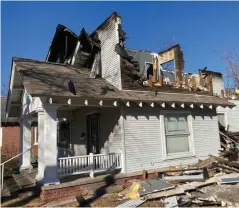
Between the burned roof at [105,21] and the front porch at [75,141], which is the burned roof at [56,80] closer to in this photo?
the front porch at [75,141]

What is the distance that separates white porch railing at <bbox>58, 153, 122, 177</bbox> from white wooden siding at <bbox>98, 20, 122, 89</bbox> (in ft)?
9.75

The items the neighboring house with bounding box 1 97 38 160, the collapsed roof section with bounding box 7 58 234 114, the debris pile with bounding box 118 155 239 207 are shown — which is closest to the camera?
the debris pile with bounding box 118 155 239 207

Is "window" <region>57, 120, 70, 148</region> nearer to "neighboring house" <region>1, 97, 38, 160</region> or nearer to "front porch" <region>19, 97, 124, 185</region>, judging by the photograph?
"front porch" <region>19, 97, 124, 185</region>

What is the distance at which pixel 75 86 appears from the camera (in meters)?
8.95

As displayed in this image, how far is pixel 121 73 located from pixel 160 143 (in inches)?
133

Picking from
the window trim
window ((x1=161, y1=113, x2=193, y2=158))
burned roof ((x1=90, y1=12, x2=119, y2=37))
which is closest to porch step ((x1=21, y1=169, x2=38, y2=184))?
the window trim

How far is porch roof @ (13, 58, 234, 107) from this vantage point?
7.93m

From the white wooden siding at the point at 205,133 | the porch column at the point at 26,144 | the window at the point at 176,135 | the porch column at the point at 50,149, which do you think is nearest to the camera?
the porch column at the point at 50,149

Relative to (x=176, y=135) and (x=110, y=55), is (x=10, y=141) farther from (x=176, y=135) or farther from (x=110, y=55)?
(x=176, y=135)

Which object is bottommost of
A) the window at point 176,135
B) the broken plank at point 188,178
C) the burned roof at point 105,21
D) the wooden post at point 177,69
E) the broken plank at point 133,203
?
the broken plank at point 133,203

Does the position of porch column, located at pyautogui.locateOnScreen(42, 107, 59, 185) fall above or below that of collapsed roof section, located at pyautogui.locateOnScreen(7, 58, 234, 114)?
below

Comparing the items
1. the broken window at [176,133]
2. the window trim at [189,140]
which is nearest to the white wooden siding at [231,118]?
the window trim at [189,140]

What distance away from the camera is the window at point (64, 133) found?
42.8 feet

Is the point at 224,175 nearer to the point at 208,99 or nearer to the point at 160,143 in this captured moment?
the point at 160,143
